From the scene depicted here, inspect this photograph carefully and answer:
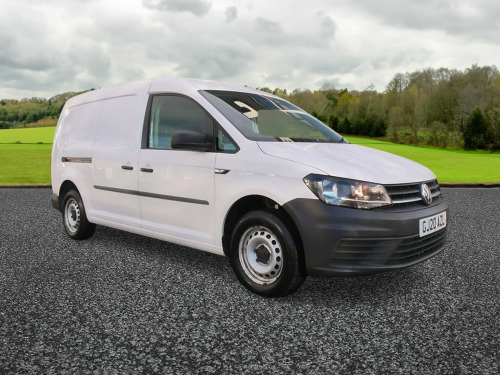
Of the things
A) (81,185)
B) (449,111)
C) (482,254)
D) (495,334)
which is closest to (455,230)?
(482,254)

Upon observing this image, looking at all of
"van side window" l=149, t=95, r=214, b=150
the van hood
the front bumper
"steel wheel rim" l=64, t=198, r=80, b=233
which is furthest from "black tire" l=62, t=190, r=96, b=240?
the front bumper

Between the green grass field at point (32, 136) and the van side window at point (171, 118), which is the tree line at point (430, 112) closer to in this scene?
the green grass field at point (32, 136)

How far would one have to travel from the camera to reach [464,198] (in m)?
11.5

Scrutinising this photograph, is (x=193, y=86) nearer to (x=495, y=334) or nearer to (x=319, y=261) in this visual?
(x=319, y=261)

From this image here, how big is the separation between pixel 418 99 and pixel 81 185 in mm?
70789

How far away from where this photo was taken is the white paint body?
12.1 feet

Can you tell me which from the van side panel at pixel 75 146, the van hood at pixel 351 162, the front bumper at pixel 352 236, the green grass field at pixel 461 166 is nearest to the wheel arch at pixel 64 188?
the van side panel at pixel 75 146

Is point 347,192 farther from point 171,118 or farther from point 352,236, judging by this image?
point 171,118

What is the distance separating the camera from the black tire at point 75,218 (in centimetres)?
600

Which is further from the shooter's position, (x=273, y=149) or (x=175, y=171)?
(x=175, y=171)

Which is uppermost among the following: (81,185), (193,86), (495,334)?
(193,86)

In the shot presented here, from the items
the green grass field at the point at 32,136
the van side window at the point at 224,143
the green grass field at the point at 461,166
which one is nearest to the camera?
the van side window at the point at 224,143

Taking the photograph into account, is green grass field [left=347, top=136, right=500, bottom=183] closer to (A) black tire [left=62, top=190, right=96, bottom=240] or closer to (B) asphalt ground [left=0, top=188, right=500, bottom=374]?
(B) asphalt ground [left=0, top=188, right=500, bottom=374]

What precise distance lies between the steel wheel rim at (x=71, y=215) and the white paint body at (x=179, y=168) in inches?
13.0
